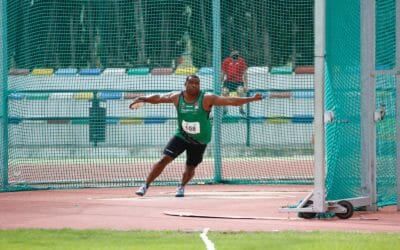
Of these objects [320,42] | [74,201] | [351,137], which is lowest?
[74,201]

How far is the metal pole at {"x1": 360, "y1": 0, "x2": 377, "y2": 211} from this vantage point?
54.6 ft

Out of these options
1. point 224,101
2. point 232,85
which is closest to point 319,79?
point 224,101

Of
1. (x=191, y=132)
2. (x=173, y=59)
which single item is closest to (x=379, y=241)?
(x=191, y=132)

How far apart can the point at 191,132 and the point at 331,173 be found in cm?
339

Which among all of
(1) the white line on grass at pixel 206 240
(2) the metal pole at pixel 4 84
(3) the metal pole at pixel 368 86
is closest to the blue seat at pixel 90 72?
(2) the metal pole at pixel 4 84

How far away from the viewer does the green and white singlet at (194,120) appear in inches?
748

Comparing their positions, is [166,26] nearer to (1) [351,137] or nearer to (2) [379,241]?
A: (1) [351,137]

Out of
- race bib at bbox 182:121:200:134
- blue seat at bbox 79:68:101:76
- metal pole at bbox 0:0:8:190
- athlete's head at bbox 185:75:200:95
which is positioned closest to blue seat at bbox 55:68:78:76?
blue seat at bbox 79:68:101:76

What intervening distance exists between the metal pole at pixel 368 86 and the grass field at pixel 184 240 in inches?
125

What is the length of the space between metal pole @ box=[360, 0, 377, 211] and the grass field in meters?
3.18

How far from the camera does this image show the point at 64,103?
23234mm

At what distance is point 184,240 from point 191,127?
20.3ft

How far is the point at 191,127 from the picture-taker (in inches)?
750

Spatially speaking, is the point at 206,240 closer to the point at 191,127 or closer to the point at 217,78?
the point at 191,127
